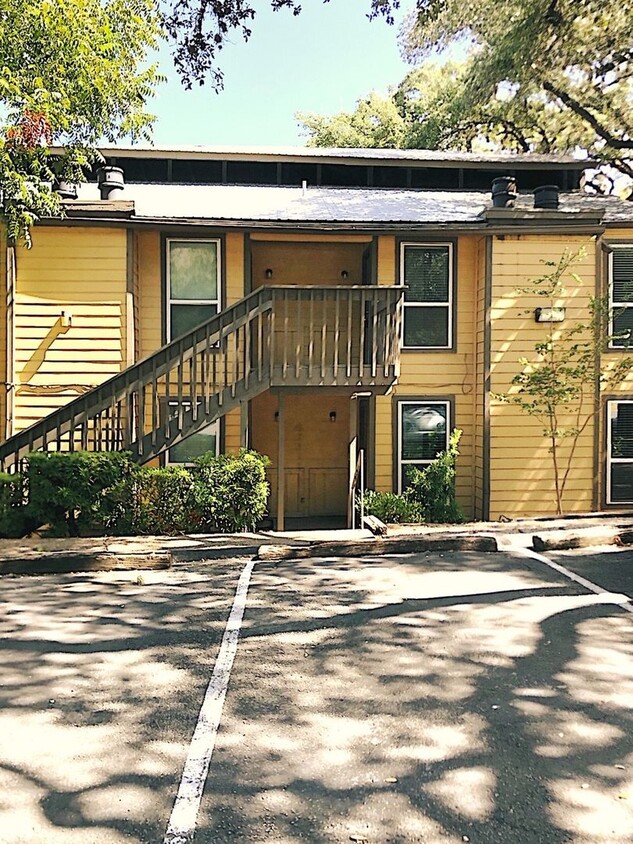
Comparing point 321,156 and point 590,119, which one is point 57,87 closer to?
point 321,156

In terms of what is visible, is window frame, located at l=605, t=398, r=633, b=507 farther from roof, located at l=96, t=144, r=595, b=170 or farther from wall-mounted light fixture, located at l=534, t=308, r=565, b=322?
roof, located at l=96, t=144, r=595, b=170

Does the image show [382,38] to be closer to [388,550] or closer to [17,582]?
[388,550]

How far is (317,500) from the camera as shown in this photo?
12.5 metres

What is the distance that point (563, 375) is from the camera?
10.9m

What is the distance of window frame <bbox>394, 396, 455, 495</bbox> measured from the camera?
37.7ft

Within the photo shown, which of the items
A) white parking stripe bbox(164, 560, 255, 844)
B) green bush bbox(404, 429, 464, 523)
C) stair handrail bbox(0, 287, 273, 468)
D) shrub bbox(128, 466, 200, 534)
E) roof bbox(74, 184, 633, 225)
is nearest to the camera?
white parking stripe bbox(164, 560, 255, 844)

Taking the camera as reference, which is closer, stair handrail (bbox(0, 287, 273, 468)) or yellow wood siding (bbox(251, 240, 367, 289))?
stair handrail (bbox(0, 287, 273, 468))

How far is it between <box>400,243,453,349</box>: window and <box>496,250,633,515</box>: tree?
1.25 meters

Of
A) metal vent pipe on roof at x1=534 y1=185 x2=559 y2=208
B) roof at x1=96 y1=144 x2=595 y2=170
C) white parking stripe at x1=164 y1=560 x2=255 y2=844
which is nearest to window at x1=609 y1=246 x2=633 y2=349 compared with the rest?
metal vent pipe on roof at x1=534 y1=185 x2=559 y2=208

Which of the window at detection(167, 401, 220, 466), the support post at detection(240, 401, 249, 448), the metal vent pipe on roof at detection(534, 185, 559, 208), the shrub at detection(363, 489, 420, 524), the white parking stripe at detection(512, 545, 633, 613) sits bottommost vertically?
the white parking stripe at detection(512, 545, 633, 613)

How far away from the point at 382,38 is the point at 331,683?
12190mm

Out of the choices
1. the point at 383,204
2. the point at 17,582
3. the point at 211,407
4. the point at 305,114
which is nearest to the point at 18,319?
the point at 211,407

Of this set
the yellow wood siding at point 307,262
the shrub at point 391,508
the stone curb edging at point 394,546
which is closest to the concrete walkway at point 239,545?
the stone curb edging at point 394,546

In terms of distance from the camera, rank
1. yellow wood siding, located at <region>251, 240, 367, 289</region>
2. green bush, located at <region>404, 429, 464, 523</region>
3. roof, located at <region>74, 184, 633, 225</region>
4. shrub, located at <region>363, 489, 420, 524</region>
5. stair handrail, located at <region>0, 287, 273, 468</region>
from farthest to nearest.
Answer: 1. yellow wood siding, located at <region>251, 240, 367, 289</region>
2. roof, located at <region>74, 184, 633, 225</region>
3. green bush, located at <region>404, 429, 464, 523</region>
4. shrub, located at <region>363, 489, 420, 524</region>
5. stair handrail, located at <region>0, 287, 273, 468</region>
